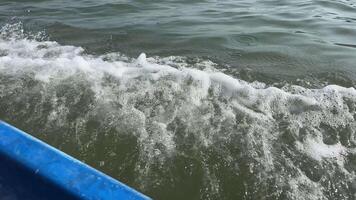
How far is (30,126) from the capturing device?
398cm

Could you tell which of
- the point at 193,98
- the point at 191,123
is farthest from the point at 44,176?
the point at 193,98

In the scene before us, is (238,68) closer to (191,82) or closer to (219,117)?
(191,82)

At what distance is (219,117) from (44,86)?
197 centimetres

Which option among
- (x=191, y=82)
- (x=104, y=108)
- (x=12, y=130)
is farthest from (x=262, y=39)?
(x=12, y=130)

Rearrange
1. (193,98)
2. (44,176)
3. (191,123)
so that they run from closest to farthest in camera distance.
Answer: (44,176) → (191,123) → (193,98)

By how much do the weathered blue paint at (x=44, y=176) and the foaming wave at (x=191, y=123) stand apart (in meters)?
1.27

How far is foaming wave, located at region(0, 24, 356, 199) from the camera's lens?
343 cm

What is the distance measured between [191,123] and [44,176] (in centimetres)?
226

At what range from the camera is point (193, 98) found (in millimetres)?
4621

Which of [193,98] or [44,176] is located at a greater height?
[44,176]

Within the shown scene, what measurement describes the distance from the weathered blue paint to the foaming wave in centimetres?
127

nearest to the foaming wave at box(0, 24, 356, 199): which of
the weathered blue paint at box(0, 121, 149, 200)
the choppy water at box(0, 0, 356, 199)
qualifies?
the choppy water at box(0, 0, 356, 199)

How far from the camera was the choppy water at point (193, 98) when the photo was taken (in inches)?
137

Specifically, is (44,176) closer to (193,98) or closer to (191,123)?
(191,123)
